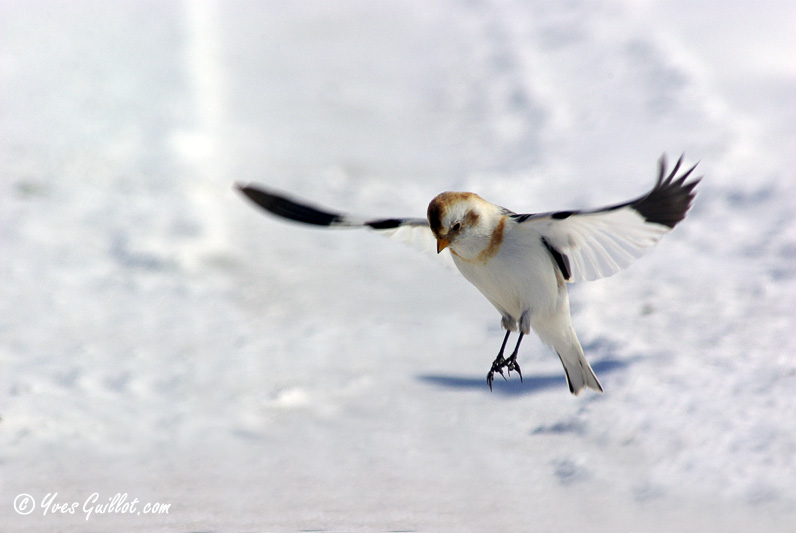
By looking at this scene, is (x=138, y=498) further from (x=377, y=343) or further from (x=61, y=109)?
(x=61, y=109)

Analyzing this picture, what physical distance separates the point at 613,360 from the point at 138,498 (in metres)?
2.25

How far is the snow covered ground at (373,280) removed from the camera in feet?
11.7

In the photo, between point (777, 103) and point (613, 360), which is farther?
point (777, 103)

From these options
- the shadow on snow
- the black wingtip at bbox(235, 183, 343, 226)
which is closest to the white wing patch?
the black wingtip at bbox(235, 183, 343, 226)

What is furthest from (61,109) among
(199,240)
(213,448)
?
(213,448)

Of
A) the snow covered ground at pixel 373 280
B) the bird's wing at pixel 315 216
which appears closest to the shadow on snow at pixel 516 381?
the snow covered ground at pixel 373 280

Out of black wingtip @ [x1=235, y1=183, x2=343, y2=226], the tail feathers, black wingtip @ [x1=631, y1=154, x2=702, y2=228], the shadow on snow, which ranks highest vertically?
black wingtip @ [x1=235, y1=183, x2=343, y2=226]

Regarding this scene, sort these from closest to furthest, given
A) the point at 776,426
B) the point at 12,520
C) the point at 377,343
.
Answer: the point at 12,520, the point at 776,426, the point at 377,343

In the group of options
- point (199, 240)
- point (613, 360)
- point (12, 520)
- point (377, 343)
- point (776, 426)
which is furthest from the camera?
point (199, 240)

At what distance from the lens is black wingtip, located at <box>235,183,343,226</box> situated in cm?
327

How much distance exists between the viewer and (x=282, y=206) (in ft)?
10.9

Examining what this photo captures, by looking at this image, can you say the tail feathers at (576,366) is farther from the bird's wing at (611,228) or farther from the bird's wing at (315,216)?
the bird's wing at (315,216)

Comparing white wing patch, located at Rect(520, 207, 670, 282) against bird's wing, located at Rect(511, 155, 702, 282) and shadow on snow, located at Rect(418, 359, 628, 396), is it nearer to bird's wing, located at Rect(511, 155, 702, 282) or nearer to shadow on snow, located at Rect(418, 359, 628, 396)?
bird's wing, located at Rect(511, 155, 702, 282)

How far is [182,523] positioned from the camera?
331 cm
